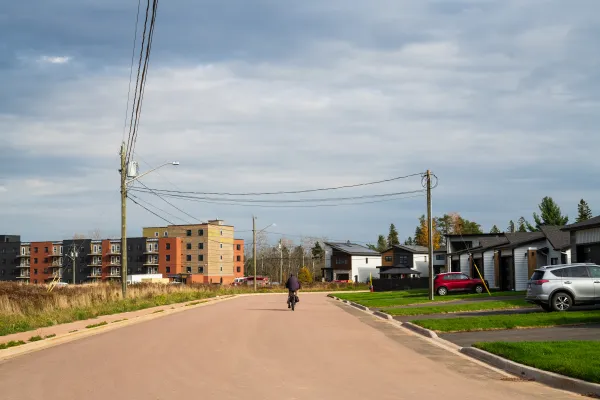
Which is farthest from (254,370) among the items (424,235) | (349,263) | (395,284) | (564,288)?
(424,235)

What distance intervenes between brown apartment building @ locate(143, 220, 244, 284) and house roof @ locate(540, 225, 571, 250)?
9356cm

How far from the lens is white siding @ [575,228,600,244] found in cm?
2918

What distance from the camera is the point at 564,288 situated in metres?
23.4

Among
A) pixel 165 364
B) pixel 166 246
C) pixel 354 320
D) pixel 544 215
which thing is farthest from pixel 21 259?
pixel 165 364

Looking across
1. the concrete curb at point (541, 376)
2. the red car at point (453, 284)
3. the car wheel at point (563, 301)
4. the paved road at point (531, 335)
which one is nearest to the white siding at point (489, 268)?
the red car at point (453, 284)

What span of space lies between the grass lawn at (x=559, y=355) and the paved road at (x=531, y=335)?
5.89ft

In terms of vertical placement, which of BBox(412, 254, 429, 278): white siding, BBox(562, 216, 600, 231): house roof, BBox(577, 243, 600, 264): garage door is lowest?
BBox(412, 254, 429, 278): white siding

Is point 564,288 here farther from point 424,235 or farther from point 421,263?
point 424,235

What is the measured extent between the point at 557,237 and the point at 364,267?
77800 mm

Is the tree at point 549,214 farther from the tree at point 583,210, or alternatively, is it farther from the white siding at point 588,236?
the white siding at point 588,236

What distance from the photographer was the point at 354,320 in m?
26.9

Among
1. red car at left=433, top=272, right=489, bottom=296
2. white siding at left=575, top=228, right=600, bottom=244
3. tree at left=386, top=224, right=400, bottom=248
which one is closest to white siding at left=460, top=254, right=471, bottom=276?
red car at left=433, top=272, right=489, bottom=296

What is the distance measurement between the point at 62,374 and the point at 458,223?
13824cm

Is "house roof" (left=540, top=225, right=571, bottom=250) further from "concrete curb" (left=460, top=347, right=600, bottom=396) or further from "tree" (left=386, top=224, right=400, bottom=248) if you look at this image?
"tree" (left=386, top=224, right=400, bottom=248)
